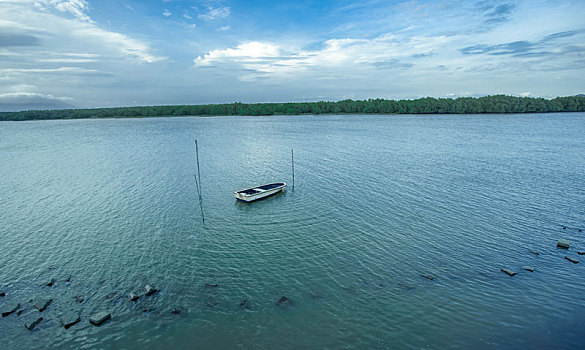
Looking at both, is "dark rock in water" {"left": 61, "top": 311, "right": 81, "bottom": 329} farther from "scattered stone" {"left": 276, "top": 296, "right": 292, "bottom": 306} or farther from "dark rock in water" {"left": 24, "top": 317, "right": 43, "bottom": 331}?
"scattered stone" {"left": 276, "top": 296, "right": 292, "bottom": 306}

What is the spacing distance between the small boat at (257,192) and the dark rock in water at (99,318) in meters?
18.2

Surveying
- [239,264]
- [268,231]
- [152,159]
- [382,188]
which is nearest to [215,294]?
[239,264]

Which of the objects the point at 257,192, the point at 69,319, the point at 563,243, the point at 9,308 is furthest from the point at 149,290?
the point at 563,243

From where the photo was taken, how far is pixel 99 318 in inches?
587

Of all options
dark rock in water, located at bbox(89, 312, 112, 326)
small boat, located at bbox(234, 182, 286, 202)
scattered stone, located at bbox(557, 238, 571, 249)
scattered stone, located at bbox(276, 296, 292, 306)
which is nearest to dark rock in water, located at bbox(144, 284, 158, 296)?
dark rock in water, located at bbox(89, 312, 112, 326)

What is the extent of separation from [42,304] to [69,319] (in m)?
2.54

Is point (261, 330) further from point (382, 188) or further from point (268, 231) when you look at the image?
point (382, 188)

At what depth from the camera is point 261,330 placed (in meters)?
14.4

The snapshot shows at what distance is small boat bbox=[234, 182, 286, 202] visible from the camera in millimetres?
32422

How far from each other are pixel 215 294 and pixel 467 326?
1272 cm

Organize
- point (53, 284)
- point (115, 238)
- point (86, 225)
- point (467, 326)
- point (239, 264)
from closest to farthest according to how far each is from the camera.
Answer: point (467, 326) → point (53, 284) → point (239, 264) → point (115, 238) → point (86, 225)

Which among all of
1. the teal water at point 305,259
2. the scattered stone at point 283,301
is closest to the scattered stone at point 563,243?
the teal water at point 305,259

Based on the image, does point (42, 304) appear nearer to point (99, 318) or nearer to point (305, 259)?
point (99, 318)

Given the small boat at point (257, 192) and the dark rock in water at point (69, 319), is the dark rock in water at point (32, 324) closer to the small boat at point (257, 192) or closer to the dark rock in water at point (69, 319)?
the dark rock in water at point (69, 319)
